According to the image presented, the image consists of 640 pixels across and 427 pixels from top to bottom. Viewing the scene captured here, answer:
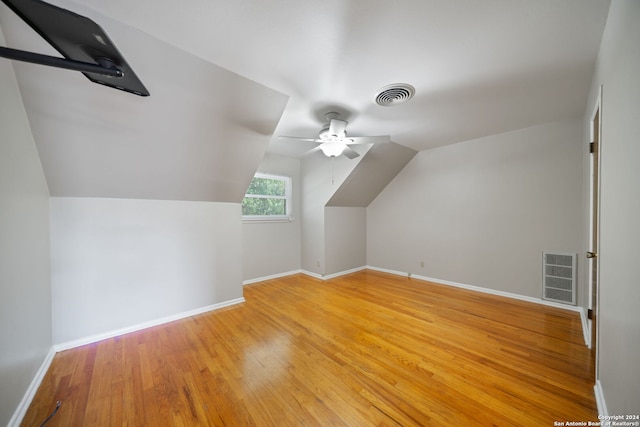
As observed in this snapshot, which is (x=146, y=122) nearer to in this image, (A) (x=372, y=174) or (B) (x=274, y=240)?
(B) (x=274, y=240)

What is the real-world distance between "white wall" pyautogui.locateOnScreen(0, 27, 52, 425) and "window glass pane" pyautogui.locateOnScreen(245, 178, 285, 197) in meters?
2.50

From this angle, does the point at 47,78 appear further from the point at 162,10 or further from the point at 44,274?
the point at 44,274

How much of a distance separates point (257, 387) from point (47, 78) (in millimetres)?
2635

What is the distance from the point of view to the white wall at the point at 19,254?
1.34 m

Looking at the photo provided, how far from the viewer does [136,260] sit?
2520mm

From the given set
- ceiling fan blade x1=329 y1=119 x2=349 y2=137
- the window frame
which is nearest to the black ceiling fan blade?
ceiling fan blade x1=329 y1=119 x2=349 y2=137

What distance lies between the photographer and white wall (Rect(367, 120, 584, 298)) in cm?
287

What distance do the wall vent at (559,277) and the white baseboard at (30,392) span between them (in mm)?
5109

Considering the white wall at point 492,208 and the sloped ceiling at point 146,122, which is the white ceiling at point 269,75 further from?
the white wall at point 492,208

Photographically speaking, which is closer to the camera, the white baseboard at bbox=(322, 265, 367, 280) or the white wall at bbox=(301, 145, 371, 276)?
the white wall at bbox=(301, 145, 371, 276)

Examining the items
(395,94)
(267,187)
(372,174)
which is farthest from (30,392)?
(372,174)

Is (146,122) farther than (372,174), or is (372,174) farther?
(372,174)

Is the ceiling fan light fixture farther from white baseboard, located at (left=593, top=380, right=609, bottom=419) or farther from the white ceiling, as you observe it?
white baseboard, located at (left=593, top=380, right=609, bottom=419)

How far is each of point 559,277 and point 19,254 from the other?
17.6ft
